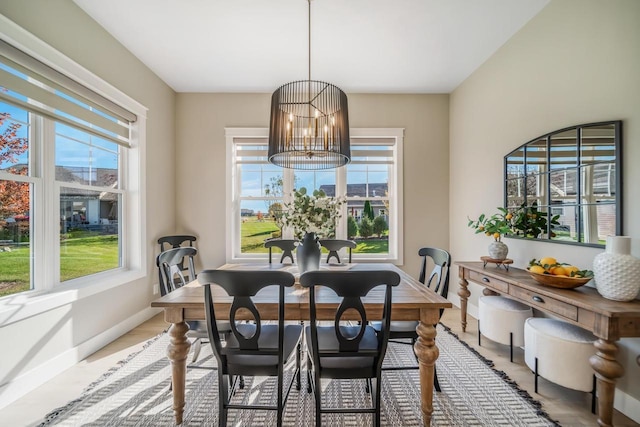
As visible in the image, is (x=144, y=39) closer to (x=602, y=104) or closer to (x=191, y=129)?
(x=191, y=129)

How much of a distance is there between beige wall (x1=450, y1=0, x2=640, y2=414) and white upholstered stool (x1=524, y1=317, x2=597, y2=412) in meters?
0.24

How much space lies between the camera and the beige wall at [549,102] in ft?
5.34

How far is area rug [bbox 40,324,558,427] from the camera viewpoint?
1.60 meters

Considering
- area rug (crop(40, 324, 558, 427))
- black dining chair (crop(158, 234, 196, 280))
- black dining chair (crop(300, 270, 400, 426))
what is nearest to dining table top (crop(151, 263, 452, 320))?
black dining chair (crop(300, 270, 400, 426))

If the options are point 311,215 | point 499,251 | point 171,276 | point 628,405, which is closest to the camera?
point 628,405

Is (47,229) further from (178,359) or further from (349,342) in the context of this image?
(349,342)

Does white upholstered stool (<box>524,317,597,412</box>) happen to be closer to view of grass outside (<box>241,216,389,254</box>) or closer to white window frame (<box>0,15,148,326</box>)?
view of grass outside (<box>241,216,389,254</box>)

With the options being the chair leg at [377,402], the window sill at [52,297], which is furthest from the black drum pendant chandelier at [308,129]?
the window sill at [52,297]

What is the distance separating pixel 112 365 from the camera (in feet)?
7.08

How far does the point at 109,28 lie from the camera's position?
2439 millimetres

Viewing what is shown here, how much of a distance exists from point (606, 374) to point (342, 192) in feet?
9.46

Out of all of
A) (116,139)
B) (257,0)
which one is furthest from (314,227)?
(116,139)

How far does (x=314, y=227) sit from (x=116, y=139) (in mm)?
2252

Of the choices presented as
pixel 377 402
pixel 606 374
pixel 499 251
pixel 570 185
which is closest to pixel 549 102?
pixel 570 185
